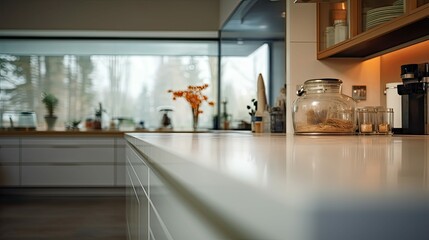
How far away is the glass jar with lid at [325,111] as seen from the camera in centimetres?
213

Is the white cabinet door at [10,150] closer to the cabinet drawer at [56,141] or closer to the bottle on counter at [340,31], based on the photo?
the cabinet drawer at [56,141]

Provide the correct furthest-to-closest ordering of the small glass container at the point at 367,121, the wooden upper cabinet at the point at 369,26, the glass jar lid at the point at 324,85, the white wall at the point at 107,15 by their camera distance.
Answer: the white wall at the point at 107,15 → the small glass container at the point at 367,121 → the glass jar lid at the point at 324,85 → the wooden upper cabinet at the point at 369,26

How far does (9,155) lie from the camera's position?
6.05m

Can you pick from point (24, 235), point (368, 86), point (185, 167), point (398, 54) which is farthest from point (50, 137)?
point (185, 167)

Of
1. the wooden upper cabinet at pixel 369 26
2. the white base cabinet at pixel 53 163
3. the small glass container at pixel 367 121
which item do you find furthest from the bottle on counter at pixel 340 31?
the white base cabinet at pixel 53 163

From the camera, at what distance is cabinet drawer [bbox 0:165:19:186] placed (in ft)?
19.7

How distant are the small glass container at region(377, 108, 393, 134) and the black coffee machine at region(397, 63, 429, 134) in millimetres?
116

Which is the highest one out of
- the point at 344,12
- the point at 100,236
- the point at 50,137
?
the point at 344,12

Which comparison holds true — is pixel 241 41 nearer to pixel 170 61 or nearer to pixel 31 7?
pixel 170 61

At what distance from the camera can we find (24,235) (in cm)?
388

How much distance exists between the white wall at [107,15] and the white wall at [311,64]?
2.91 m

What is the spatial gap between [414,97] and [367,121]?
0.24 m

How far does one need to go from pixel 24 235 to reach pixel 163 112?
321 cm

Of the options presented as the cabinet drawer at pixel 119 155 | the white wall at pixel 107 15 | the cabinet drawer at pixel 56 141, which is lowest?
the cabinet drawer at pixel 119 155
